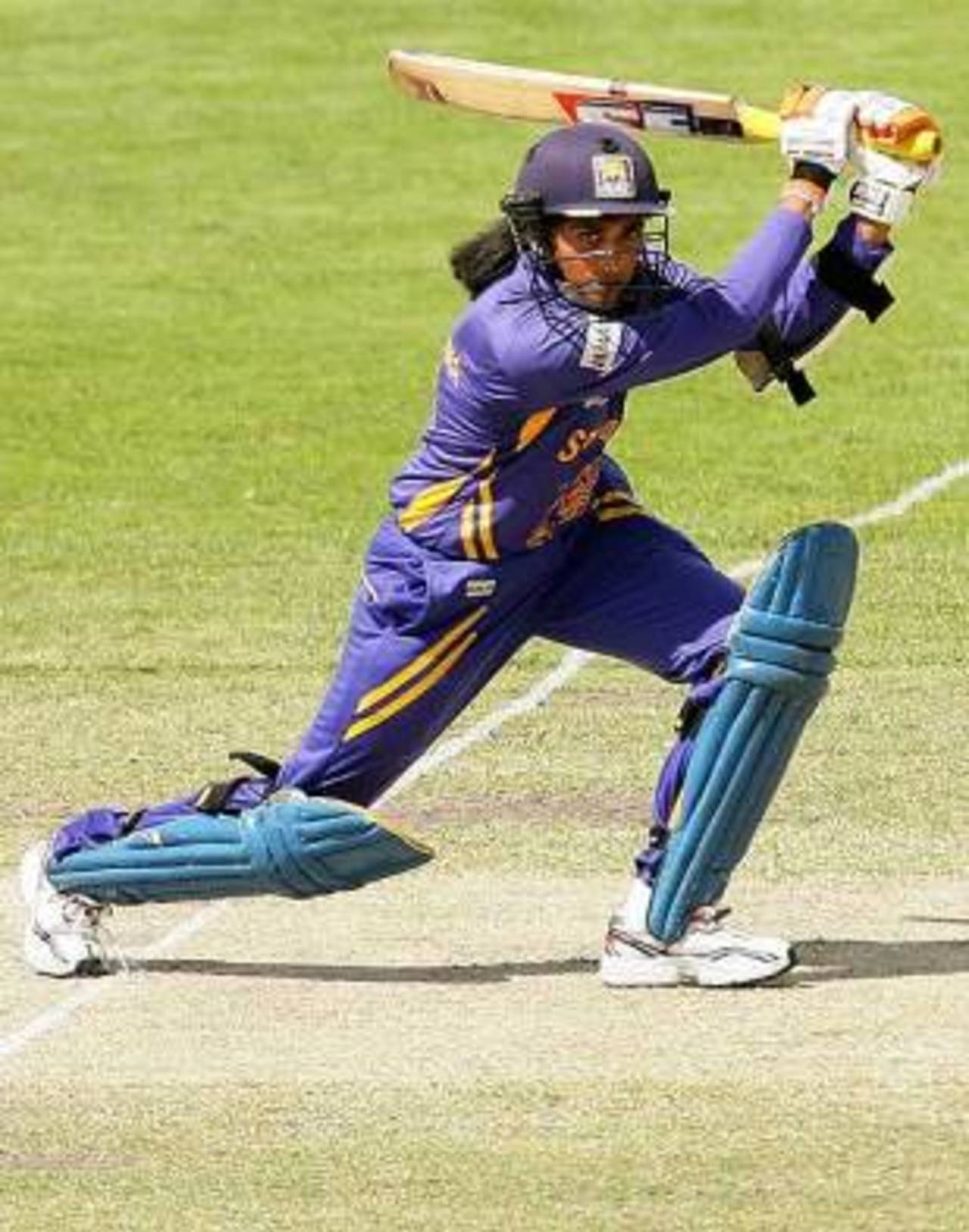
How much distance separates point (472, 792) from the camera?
1088cm

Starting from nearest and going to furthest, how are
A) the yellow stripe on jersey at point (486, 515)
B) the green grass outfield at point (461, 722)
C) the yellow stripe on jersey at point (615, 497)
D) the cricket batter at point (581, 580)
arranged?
the green grass outfield at point (461, 722)
the cricket batter at point (581, 580)
the yellow stripe on jersey at point (486, 515)
the yellow stripe on jersey at point (615, 497)

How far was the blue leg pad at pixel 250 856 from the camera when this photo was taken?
27.8 ft

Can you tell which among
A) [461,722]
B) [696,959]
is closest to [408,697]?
[696,959]

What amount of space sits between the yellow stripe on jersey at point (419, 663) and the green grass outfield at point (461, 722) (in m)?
0.66

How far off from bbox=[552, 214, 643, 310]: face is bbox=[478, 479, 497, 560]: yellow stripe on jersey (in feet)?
1.61

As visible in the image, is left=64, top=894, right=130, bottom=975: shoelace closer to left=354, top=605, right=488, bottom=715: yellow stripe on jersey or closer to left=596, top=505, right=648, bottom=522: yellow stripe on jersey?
left=354, top=605, right=488, bottom=715: yellow stripe on jersey

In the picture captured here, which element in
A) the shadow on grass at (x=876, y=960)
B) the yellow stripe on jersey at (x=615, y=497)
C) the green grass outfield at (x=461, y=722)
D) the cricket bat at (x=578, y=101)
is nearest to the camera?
the green grass outfield at (x=461, y=722)

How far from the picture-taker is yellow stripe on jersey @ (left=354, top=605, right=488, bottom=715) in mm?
8594

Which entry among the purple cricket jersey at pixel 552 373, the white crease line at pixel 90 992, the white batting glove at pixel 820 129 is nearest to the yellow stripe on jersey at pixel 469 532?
the purple cricket jersey at pixel 552 373

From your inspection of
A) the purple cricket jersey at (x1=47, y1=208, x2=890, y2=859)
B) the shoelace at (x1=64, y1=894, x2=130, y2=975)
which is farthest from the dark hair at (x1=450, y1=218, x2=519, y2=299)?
the shoelace at (x1=64, y1=894, x2=130, y2=975)

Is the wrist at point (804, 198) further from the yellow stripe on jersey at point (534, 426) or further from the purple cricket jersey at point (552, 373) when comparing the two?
the yellow stripe on jersey at point (534, 426)

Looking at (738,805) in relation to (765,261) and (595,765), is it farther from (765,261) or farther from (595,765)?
(595,765)

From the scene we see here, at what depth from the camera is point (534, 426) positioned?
8.54m

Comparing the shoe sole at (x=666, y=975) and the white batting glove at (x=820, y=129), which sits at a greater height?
the white batting glove at (x=820, y=129)
